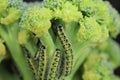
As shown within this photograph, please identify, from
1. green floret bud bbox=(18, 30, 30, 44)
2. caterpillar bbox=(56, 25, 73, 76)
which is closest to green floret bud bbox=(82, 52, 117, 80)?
caterpillar bbox=(56, 25, 73, 76)

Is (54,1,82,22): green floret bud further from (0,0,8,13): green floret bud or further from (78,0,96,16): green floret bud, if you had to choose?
(0,0,8,13): green floret bud

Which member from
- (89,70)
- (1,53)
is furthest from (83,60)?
(1,53)

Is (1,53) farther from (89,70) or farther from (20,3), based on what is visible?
(89,70)

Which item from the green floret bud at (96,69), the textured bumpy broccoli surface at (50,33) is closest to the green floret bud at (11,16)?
the textured bumpy broccoli surface at (50,33)

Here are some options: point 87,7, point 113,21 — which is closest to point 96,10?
point 87,7

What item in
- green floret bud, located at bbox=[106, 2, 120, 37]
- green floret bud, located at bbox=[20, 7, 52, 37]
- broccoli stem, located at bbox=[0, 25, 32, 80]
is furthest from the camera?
green floret bud, located at bbox=[106, 2, 120, 37]
